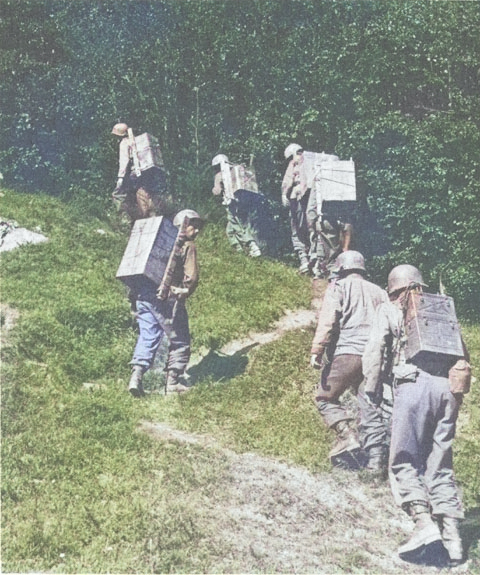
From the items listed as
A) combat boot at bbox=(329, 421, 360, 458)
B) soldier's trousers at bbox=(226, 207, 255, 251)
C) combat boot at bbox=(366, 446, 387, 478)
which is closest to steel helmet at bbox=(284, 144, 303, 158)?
soldier's trousers at bbox=(226, 207, 255, 251)

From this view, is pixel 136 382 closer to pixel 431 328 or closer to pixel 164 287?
pixel 164 287

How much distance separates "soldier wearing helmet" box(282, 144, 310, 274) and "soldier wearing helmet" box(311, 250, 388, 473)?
12.3 ft

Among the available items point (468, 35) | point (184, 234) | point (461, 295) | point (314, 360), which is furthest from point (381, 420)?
point (468, 35)

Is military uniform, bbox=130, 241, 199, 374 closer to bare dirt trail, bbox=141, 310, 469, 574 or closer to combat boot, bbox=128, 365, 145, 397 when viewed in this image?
combat boot, bbox=128, 365, 145, 397

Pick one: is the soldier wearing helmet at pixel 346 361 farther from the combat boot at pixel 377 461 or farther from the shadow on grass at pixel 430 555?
the shadow on grass at pixel 430 555

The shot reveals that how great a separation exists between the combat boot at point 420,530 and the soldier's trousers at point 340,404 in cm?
116

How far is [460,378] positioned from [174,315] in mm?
3163

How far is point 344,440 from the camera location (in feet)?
26.7

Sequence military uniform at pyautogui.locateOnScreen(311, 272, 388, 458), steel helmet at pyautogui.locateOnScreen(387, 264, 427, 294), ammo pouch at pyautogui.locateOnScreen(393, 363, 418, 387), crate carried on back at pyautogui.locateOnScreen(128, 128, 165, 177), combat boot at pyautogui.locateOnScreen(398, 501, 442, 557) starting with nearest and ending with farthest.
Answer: combat boot at pyautogui.locateOnScreen(398, 501, 442, 557), ammo pouch at pyautogui.locateOnScreen(393, 363, 418, 387), steel helmet at pyautogui.locateOnScreen(387, 264, 427, 294), military uniform at pyautogui.locateOnScreen(311, 272, 388, 458), crate carried on back at pyautogui.locateOnScreen(128, 128, 165, 177)

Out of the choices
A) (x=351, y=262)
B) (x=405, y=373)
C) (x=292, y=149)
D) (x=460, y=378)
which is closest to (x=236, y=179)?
(x=292, y=149)

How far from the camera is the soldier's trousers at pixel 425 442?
7.00 meters

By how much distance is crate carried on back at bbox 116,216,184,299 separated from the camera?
8.75m

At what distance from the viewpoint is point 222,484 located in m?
7.61

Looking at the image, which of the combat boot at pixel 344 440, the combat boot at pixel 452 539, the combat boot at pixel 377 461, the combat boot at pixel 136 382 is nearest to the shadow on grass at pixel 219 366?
the combat boot at pixel 136 382
